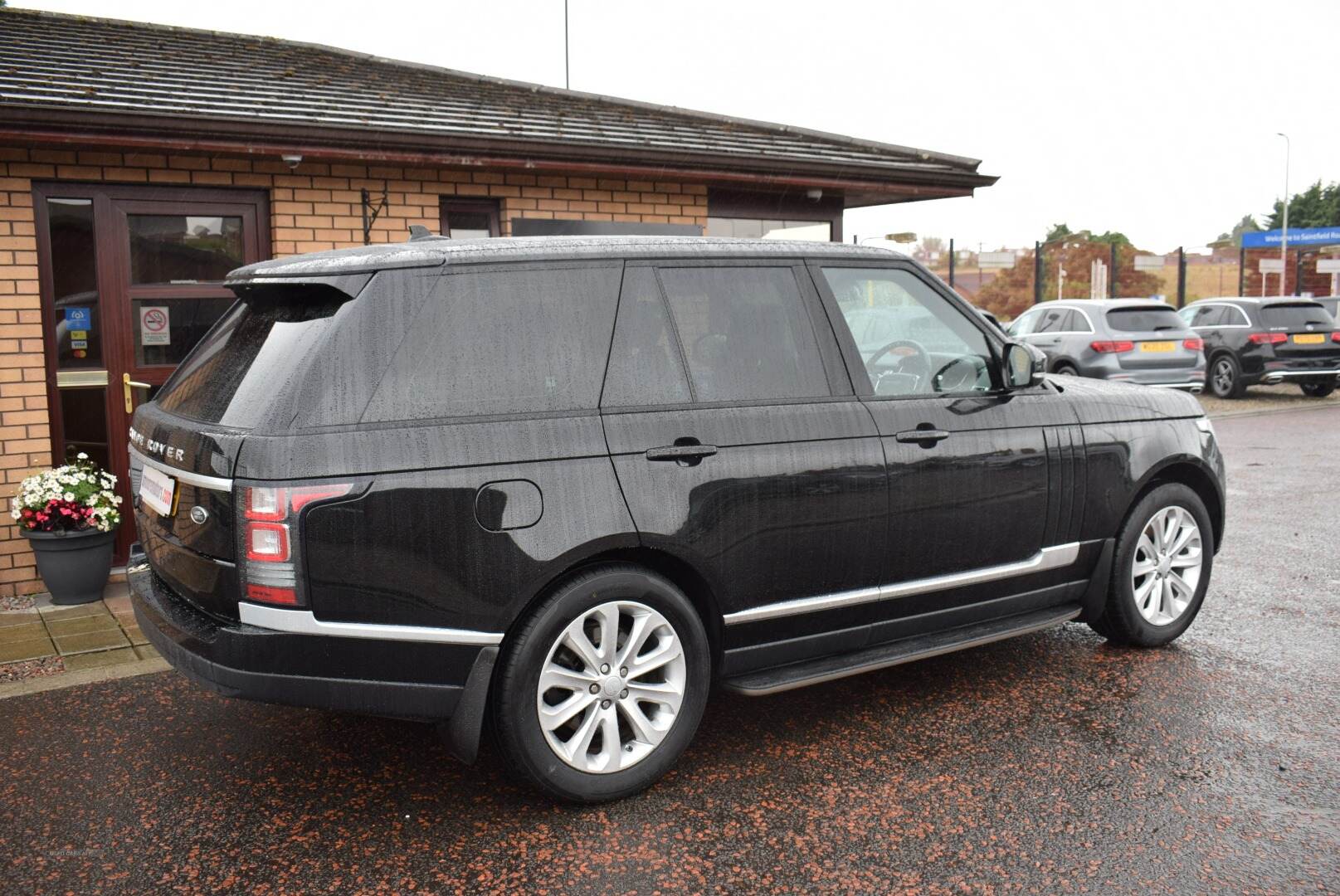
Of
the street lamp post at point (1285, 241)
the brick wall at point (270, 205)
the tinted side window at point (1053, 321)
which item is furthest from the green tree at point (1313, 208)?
the brick wall at point (270, 205)

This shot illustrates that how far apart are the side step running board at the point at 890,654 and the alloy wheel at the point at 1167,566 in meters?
0.45

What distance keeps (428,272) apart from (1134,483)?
3.29 metres

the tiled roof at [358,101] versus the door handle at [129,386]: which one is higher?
the tiled roof at [358,101]

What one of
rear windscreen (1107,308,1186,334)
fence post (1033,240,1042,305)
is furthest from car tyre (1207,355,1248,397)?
fence post (1033,240,1042,305)

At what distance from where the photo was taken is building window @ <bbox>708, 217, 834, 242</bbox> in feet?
30.5

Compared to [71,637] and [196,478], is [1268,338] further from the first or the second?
[196,478]

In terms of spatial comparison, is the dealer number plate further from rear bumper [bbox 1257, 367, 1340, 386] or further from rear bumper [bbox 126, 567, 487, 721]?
rear bumper [bbox 1257, 367, 1340, 386]

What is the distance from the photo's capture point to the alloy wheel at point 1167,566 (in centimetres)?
529

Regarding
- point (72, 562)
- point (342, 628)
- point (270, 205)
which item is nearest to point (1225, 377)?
point (270, 205)

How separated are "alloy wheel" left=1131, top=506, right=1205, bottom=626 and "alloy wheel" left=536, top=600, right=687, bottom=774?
252 centimetres

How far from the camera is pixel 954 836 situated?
11.6 ft

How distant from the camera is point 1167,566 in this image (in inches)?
211

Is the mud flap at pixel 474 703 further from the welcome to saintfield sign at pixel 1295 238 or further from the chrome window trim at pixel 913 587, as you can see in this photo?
the welcome to saintfield sign at pixel 1295 238

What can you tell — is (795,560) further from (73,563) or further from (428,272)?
(73,563)
